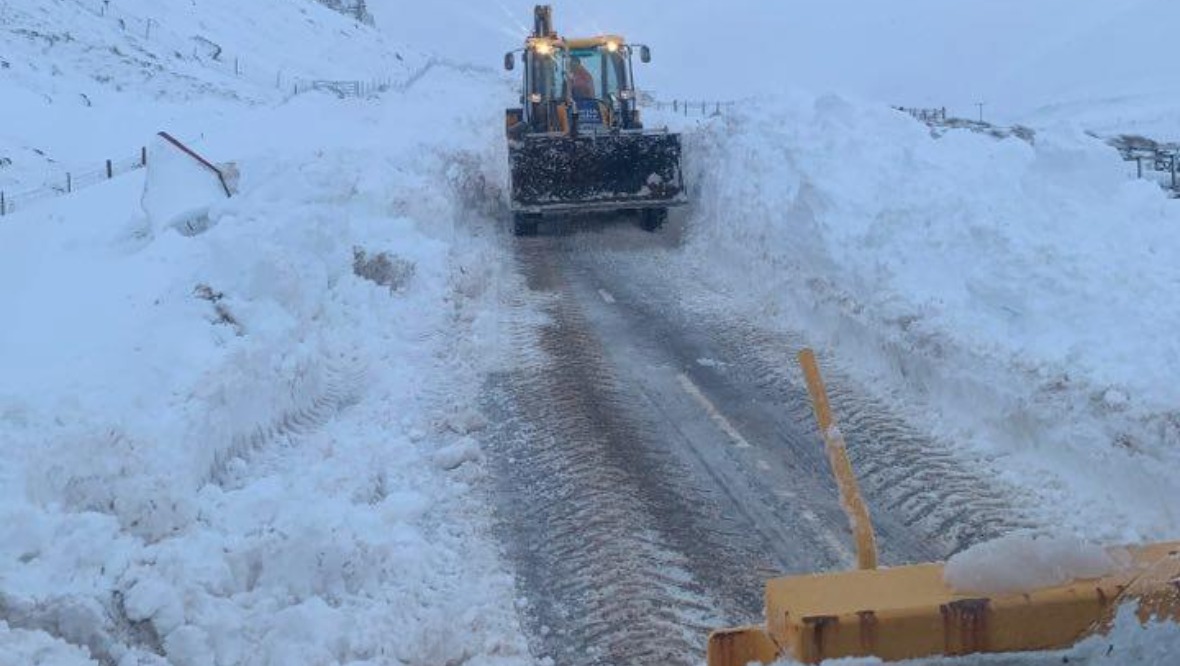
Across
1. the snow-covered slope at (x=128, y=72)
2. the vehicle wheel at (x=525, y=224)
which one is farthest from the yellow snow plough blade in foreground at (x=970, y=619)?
the snow-covered slope at (x=128, y=72)

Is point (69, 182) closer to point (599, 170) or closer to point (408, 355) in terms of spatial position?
point (599, 170)

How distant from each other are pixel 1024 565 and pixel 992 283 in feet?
19.9

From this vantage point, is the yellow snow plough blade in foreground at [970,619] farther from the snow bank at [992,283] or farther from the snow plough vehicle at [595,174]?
the snow plough vehicle at [595,174]

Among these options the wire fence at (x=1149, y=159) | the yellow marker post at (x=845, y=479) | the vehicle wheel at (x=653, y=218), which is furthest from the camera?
the wire fence at (x=1149, y=159)

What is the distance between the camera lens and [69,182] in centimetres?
2170

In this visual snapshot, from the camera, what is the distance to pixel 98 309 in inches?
334

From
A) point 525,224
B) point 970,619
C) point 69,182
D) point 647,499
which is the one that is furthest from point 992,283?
point 69,182

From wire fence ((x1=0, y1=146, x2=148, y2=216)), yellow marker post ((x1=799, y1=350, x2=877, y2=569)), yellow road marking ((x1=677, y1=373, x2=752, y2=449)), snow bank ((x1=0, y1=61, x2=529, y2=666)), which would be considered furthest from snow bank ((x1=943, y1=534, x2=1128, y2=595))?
wire fence ((x1=0, y1=146, x2=148, y2=216))

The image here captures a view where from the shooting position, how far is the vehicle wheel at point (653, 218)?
1620 centimetres

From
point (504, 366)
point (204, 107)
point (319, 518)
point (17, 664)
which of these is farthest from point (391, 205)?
point (204, 107)

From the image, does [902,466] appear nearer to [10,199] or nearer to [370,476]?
[370,476]

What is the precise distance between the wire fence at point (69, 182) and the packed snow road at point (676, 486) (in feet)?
42.8

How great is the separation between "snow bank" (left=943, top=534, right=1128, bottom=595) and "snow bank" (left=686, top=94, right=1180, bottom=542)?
119 inches

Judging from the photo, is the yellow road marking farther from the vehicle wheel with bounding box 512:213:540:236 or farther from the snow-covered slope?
the snow-covered slope
